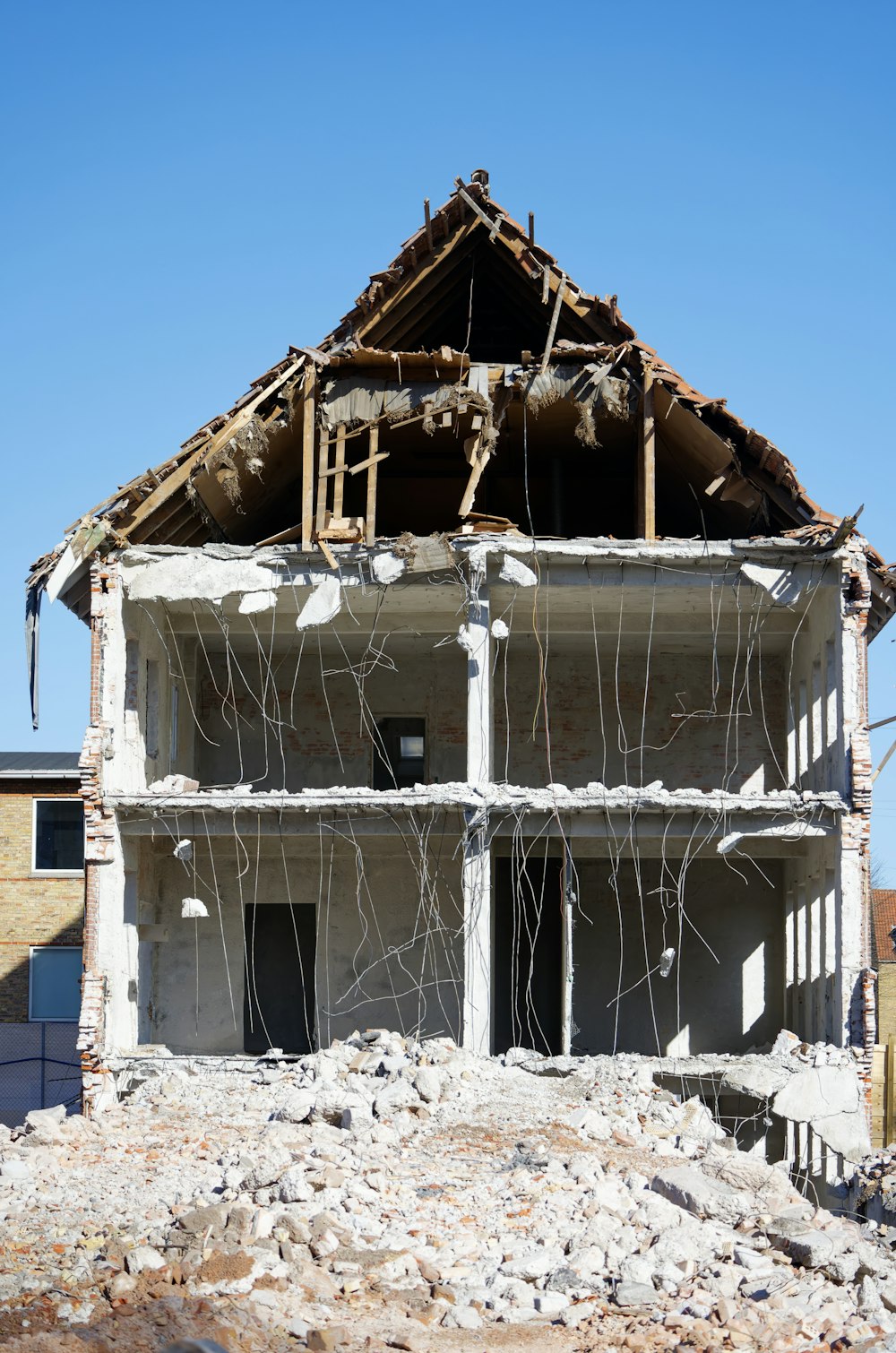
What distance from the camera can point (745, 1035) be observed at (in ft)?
66.3

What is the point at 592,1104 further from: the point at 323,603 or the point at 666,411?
the point at 666,411

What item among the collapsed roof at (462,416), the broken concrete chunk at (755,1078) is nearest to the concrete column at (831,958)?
the broken concrete chunk at (755,1078)

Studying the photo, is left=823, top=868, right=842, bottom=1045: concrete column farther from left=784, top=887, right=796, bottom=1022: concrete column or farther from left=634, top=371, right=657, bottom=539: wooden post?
left=634, top=371, right=657, bottom=539: wooden post

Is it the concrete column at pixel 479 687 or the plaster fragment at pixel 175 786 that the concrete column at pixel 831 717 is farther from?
the plaster fragment at pixel 175 786

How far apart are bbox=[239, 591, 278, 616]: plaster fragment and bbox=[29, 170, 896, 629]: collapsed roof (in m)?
0.75

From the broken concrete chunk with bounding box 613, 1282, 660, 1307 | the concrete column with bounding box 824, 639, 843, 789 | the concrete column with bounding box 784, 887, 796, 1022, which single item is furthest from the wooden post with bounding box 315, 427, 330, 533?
the broken concrete chunk with bounding box 613, 1282, 660, 1307

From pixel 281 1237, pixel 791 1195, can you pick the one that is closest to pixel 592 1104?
pixel 791 1195

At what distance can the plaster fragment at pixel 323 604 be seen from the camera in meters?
17.5

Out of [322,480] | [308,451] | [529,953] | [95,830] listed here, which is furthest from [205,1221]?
[529,953]

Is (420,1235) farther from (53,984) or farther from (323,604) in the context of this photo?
(53,984)

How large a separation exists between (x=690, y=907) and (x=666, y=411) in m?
7.83

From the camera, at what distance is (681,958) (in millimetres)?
20672

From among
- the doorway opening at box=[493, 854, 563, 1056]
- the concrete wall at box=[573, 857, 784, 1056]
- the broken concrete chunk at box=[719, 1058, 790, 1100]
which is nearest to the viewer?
the broken concrete chunk at box=[719, 1058, 790, 1100]

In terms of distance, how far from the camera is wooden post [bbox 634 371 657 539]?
56.7 feet
